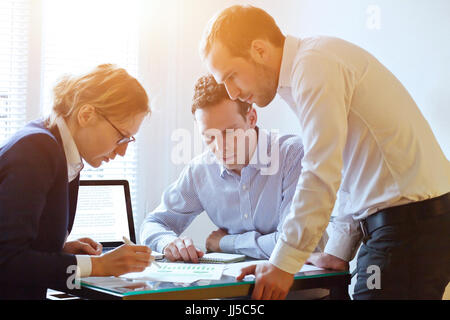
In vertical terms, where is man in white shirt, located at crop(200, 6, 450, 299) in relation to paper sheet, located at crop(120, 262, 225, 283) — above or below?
above

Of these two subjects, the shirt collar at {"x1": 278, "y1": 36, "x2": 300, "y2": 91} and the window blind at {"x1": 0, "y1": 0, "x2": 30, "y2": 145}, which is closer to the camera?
the shirt collar at {"x1": 278, "y1": 36, "x2": 300, "y2": 91}

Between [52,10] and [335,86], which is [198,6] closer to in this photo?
[52,10]

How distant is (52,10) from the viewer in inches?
119

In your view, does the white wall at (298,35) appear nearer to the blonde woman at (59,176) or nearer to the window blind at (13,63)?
the window blind at (13,63)

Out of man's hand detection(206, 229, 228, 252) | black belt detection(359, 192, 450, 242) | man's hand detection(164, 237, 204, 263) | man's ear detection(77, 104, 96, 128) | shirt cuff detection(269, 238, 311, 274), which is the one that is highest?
man's ear detection(77, 104, 96, 128)

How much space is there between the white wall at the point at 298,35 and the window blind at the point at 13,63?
0.71 meters

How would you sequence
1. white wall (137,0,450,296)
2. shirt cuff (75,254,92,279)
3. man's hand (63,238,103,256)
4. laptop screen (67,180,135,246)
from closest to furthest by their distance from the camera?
shirt cuff (75,254,92,279)
man's hand (63,238,103,256)
white wall (137,0,450,296)
laptop screen (67,180,135,246)

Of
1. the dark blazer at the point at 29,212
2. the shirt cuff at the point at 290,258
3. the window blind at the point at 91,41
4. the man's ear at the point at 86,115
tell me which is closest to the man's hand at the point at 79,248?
the dark blazer at the point at 29,212

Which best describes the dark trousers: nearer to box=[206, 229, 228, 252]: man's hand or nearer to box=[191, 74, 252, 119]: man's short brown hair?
box=[206, 229, 228, 252]: man's hand

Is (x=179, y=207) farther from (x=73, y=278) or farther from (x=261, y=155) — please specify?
(x=73, y=278)

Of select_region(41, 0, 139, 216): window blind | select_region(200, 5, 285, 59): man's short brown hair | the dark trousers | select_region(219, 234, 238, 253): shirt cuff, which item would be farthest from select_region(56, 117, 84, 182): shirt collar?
select_region(41, 0, 139, 216): window blind

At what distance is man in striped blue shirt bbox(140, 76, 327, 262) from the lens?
6.70ft
